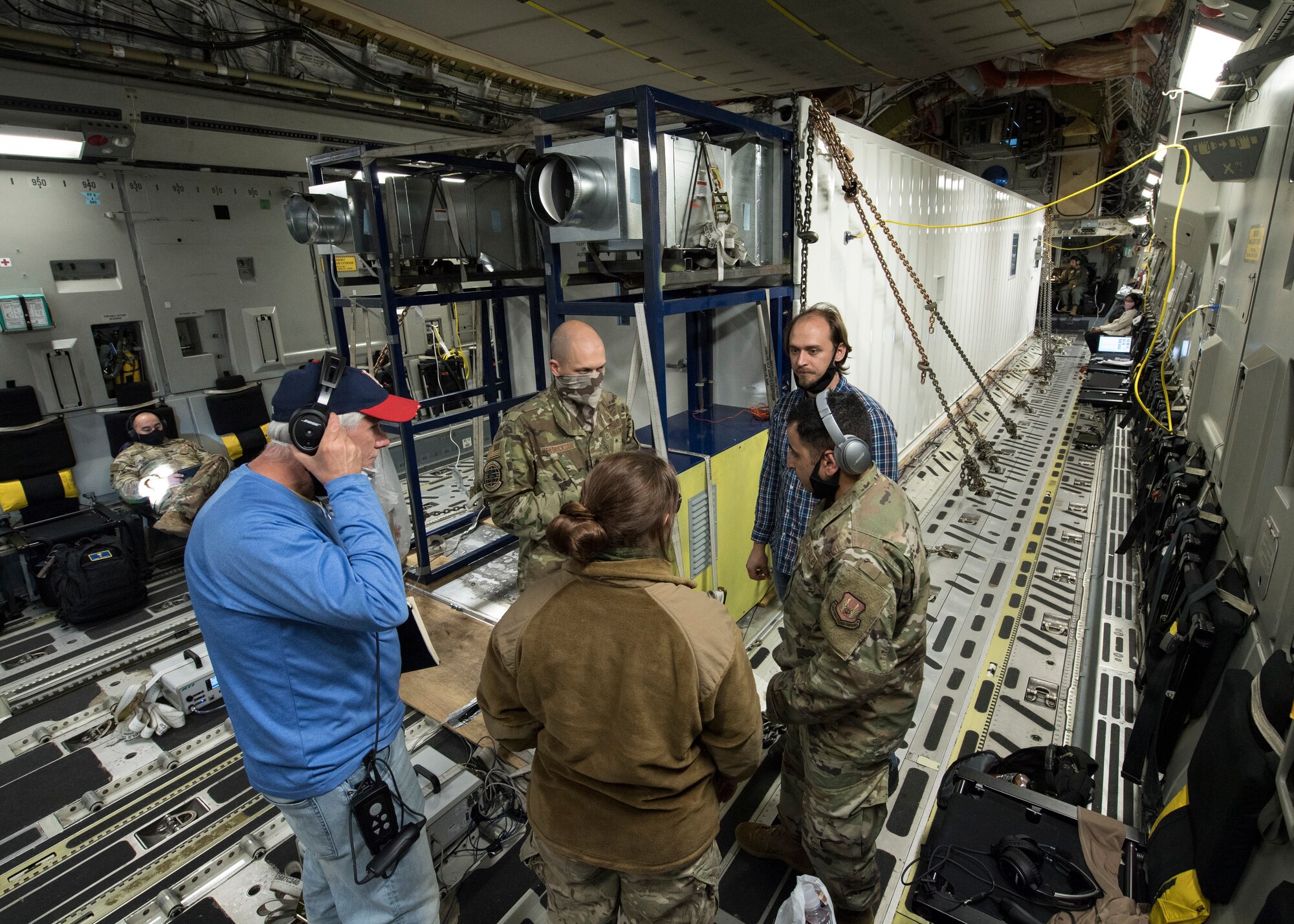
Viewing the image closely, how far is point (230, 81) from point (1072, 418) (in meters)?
10.8

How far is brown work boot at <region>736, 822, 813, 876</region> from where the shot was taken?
8.86 feet

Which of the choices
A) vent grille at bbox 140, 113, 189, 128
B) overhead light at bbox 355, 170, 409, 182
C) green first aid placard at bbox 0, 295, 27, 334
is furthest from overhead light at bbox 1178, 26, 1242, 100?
green first aid placard at bbox 0, 295, 27, 334

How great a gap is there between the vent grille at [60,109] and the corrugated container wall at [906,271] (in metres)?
5.59

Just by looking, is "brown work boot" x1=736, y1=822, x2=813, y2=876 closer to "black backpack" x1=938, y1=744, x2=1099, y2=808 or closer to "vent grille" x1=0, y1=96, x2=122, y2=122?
"black backpack" x1=938, y1=744, x2=1099, y2=808

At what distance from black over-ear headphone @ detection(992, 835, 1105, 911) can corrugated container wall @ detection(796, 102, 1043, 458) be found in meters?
3.54

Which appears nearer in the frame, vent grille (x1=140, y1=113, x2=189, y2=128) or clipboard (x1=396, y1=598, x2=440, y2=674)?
clipboard (x1=396, y1=598, x2=440, y2=674)

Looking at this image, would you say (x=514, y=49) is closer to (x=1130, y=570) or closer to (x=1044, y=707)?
(x=1044, y=707)

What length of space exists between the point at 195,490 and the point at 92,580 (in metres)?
1.01

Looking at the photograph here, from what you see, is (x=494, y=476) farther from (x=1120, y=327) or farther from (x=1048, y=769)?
(x=1120, y=327)

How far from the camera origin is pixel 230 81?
17.5ft

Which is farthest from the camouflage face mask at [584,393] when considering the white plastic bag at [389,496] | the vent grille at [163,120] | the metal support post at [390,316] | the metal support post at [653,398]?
the vent grille at [163,120]

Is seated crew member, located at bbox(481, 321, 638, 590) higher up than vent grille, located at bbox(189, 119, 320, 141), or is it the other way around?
vent grille, located at bbox(189, 119, 320, 141)

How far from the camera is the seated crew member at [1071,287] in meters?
19.8

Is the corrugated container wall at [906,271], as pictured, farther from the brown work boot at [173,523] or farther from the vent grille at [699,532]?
the brown work boot at [173,523]
